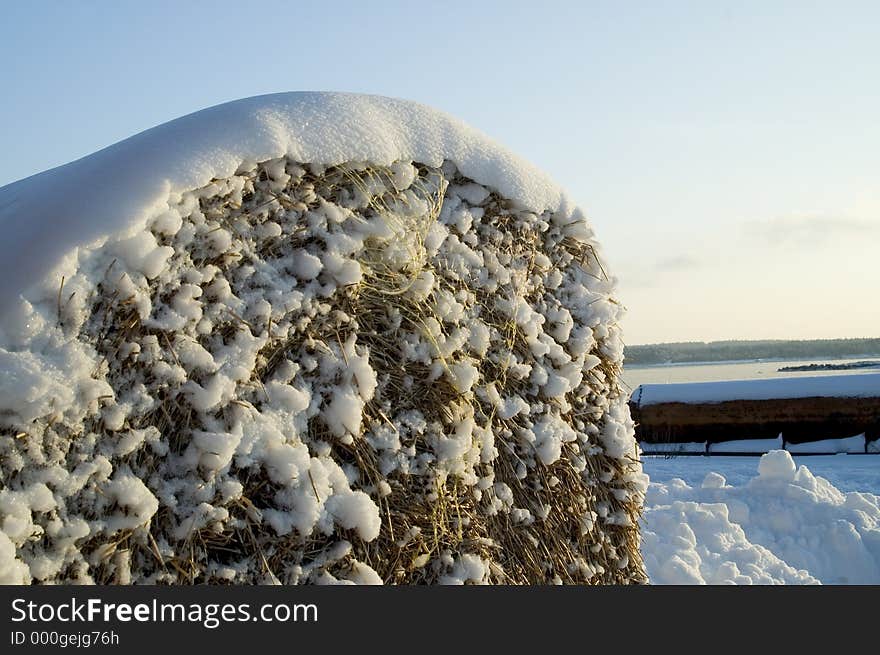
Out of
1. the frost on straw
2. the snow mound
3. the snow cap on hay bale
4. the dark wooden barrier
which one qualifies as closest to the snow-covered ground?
the frost on straw

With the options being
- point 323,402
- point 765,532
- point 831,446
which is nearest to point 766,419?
point 831,446

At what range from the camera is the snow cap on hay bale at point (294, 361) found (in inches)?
84.4

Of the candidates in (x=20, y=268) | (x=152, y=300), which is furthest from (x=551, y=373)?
(x=20, y=268)

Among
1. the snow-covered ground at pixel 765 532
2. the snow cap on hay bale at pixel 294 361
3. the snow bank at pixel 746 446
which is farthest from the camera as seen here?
the snow bank at pixel 746 446

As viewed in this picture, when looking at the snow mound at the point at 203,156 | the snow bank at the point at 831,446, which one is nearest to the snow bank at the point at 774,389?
the snow bank at the point at 831,446

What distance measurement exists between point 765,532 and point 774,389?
4735 mm

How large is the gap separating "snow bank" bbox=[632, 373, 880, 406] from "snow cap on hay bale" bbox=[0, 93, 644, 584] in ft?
26.3

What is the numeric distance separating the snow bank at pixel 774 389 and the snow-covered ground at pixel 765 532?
273cm

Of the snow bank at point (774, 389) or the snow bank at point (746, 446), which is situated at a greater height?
the snow bank at point (774, 389)

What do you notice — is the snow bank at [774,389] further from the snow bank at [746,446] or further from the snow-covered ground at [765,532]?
the snow-covered ground at [765,532]

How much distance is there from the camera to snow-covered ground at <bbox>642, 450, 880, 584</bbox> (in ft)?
17.1

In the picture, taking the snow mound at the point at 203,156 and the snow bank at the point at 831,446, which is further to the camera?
the snow bank at the point at 831,446

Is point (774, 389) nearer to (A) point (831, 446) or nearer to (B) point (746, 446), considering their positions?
(B) point (746, 446)

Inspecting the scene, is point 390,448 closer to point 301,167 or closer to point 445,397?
point 445,397
